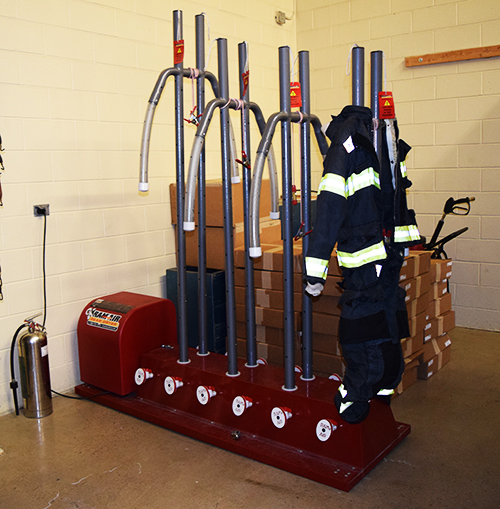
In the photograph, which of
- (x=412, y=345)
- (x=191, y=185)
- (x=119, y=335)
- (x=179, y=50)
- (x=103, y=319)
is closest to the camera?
(x=191, y=185)

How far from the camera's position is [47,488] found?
2.59 m

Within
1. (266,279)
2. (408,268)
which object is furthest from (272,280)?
(408,268)

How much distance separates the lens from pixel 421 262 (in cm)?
371

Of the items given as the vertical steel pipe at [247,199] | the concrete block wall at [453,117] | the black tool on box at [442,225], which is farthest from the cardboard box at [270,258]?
the concrete block wall at [453,117]

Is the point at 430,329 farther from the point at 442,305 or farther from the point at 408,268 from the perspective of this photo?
the point at 408,268

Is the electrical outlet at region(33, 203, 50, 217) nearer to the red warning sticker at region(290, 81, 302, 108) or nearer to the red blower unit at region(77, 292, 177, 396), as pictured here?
the red blower unit at region(77, 292, 177, 396)

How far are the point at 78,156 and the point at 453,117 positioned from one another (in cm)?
309

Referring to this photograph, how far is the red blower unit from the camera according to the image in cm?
339

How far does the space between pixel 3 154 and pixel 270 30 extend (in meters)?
2.92

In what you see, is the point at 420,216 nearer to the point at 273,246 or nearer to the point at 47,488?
the point at 273,246

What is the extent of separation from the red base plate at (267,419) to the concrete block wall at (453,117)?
7.30ft

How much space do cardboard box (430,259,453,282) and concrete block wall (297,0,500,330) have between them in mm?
830

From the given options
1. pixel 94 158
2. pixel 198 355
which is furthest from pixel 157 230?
pixel 198 355

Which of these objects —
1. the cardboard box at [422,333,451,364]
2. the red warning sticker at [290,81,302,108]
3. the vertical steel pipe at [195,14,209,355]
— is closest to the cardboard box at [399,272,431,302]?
the cardboard box at [422,333,451,364]
